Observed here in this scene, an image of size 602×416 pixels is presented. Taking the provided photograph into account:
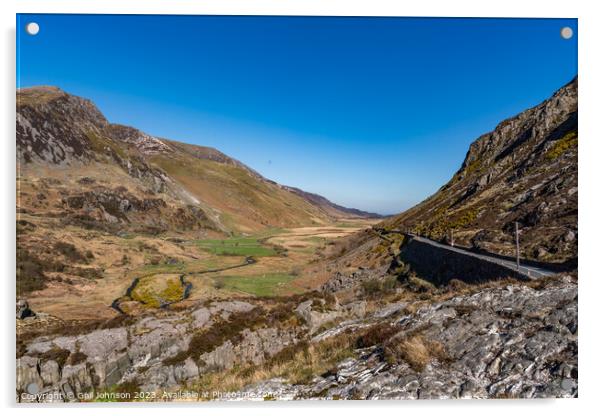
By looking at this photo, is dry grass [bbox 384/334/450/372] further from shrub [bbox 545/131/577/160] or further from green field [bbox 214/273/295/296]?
shrub [bbox 545/131/577/160]

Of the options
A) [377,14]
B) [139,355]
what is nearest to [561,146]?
[377,14]

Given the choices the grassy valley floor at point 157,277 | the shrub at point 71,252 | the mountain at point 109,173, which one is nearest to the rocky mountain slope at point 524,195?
the grassy valley floor at point 157,277

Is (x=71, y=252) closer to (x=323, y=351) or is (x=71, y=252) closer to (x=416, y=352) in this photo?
(x=323, y=351)

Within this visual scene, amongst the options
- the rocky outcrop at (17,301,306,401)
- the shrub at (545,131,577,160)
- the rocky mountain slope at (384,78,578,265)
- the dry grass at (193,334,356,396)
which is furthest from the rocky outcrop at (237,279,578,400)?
the shrub at (545,131,577,160)

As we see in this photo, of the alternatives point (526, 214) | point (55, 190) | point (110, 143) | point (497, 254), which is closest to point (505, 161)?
point (526, 214)

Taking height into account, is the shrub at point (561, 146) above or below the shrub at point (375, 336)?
above

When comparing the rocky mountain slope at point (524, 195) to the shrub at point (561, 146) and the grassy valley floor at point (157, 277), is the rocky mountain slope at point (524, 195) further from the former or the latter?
the grassy valley floor at point (157, 277)

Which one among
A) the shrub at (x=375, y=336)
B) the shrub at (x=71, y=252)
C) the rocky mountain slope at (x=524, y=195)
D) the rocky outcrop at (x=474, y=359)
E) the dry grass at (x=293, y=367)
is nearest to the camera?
the rocky outcrop at (x=474, y=359)
